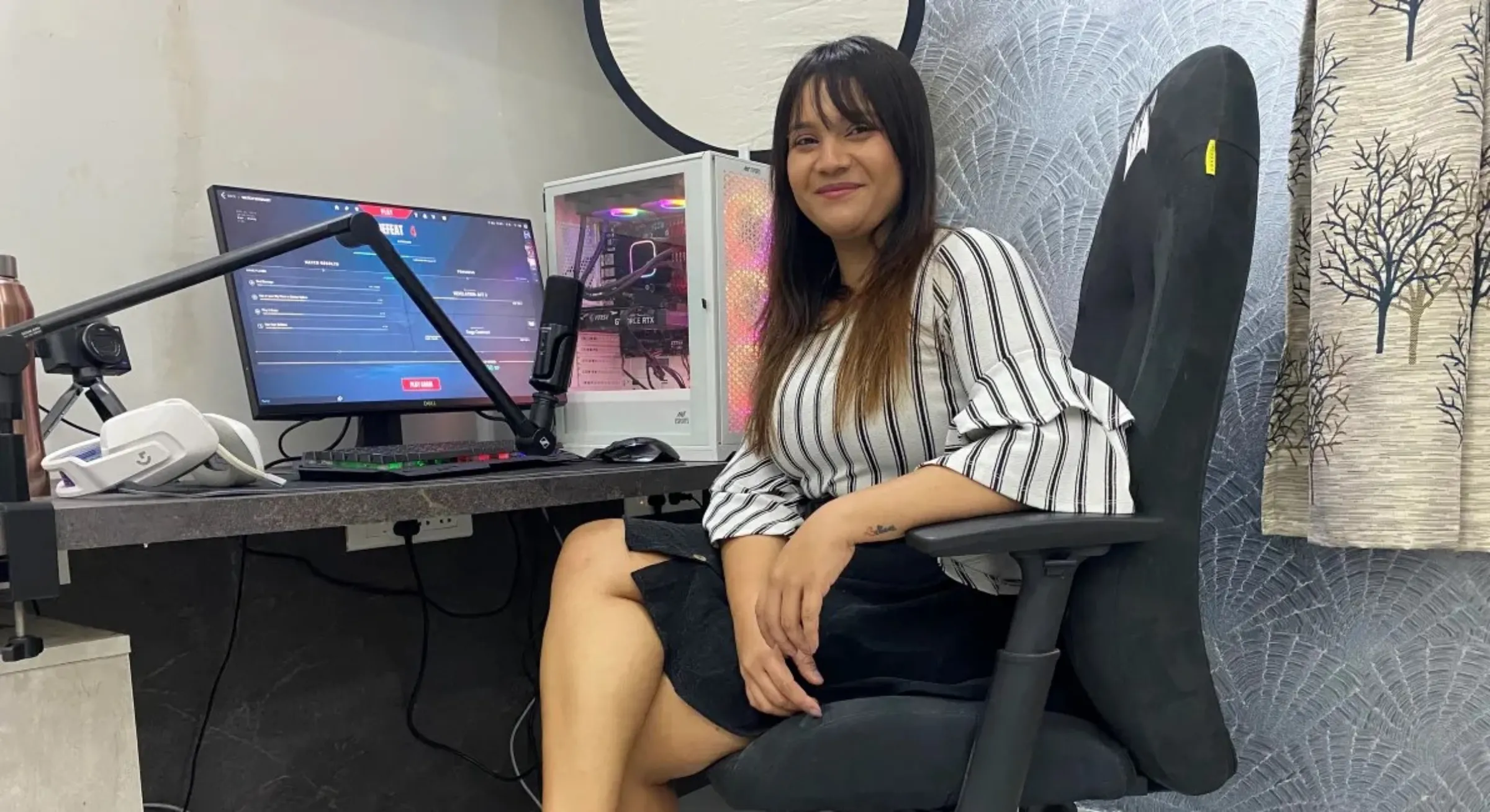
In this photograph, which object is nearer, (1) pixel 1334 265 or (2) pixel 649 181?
(1) pixel 1334 265

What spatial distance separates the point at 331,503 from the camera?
2.85ft

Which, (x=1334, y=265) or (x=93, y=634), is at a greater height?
(x=1334, y=265)

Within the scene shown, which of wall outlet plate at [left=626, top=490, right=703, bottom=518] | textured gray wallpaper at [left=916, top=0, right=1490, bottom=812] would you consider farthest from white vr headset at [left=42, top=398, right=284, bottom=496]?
textured gray wallpaper at [left=916, top=0, right=1490, bottom=812]

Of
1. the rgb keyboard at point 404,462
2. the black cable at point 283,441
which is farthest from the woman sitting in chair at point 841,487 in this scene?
the black cable at point 283,441

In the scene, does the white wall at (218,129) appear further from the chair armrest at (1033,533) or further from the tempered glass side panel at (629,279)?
the chair armrest at (1033,533)

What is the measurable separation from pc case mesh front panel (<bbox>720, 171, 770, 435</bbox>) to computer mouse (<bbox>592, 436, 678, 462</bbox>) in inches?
5.7

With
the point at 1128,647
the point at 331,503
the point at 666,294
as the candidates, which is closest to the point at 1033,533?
the point at 1128,647

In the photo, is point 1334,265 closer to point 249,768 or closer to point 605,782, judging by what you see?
point 605,782

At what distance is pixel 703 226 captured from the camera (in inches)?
54.8

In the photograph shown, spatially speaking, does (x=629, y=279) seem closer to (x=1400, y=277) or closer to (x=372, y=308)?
(x=372, y=308)

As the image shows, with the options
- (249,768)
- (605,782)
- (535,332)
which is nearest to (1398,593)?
(605,782)

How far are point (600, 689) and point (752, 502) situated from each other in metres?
0.27

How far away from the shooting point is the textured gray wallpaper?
1183 millimetres

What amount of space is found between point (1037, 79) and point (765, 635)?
1.10 meters
